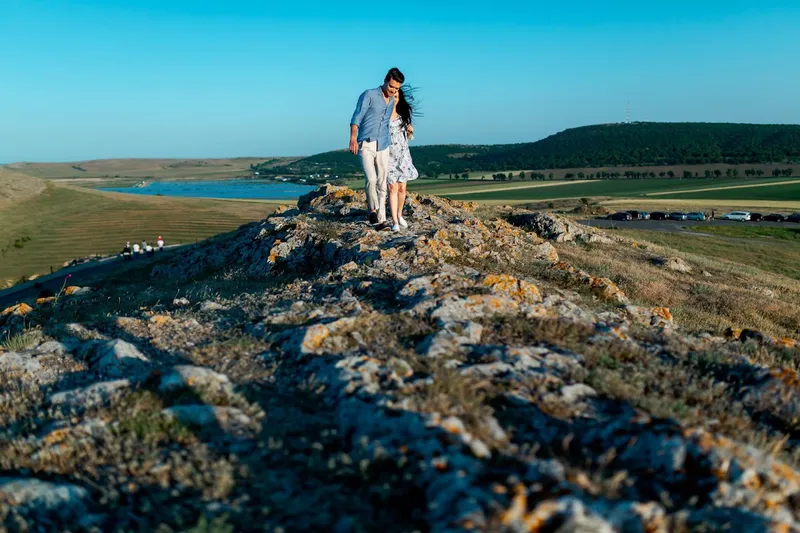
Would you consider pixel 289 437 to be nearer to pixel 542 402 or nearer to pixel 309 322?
pixel 542 402

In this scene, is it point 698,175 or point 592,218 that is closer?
point 592,218

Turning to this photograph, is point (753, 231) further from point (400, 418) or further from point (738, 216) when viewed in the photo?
point (400, 418)

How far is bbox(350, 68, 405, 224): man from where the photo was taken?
10648mm

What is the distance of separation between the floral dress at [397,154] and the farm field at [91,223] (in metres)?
41.4

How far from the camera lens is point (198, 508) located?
3621 mm

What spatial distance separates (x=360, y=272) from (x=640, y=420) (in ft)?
20.4

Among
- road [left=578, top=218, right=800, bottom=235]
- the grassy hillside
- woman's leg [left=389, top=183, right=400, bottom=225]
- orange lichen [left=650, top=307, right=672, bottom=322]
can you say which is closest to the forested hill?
the grassy hillside

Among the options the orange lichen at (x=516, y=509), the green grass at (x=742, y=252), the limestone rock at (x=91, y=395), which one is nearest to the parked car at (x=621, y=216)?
the green grass at (x=742, y=252)

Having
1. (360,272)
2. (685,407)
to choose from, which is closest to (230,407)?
(685,407)

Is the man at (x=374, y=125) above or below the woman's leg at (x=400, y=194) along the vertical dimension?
above

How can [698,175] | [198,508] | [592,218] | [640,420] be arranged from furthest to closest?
1. [698,175]
2. [592,218]
3. [640,420]
4. [198,508]

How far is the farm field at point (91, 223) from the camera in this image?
53.5 m

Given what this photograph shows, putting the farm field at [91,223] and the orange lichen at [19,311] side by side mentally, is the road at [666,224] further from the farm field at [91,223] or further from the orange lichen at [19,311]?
the orange lichen at [19,311]

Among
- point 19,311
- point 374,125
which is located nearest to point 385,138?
point 374,125
